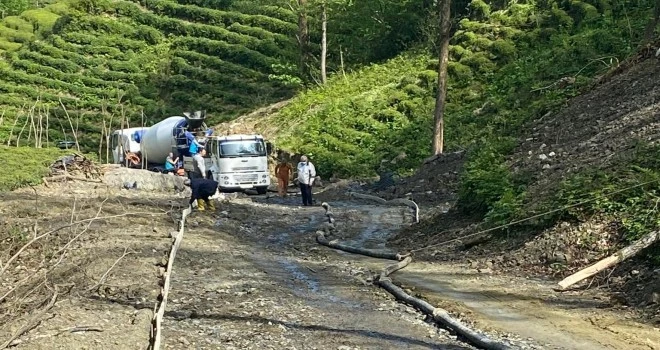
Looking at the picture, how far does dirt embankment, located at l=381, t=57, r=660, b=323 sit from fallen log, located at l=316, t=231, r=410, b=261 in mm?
611

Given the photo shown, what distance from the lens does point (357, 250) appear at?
574 inches

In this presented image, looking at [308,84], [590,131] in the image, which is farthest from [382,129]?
[590,131]

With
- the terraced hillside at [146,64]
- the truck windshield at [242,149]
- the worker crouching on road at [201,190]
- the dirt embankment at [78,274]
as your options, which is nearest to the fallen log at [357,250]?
the dirt embankment at [78,274]

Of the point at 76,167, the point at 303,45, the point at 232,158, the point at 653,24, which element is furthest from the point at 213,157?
the point at 303,45

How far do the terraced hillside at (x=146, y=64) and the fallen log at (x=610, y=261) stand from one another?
39300 mm

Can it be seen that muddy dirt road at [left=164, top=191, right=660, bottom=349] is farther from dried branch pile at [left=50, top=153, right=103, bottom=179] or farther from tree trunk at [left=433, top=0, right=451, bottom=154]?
tree trunk at [left=433, top=0, right=451, bottom=154]

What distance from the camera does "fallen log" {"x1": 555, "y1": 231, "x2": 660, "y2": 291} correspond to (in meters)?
10.3

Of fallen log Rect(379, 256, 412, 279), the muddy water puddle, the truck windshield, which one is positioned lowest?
the muddy water puddle

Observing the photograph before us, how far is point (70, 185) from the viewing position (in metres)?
23.2

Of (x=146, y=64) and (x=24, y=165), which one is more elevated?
(x=146, y=64)

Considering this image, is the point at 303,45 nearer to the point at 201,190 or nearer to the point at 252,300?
the point at 201,190

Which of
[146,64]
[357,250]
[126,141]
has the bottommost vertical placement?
[357,250]

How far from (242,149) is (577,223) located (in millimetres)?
19514

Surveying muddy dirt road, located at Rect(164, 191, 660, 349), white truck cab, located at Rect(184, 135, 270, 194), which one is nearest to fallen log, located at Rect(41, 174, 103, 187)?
white truck cab, located at Rect(184, 135, 270, 194)
